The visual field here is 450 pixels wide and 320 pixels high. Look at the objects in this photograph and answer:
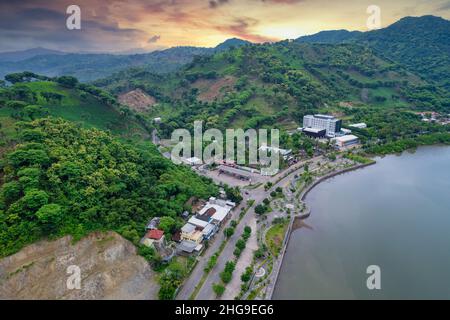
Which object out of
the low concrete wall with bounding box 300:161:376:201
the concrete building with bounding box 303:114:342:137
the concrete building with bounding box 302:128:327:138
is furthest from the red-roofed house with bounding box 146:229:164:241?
the concrete building with bounding box 303:114:342:137

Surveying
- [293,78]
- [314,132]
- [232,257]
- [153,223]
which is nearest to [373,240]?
[232,257]

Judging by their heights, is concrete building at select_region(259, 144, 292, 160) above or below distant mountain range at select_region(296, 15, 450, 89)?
below

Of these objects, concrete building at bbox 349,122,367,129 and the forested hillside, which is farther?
the forested hillside

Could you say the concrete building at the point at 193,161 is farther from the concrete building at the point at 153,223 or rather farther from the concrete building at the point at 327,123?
the concrete building at the point at 327,123

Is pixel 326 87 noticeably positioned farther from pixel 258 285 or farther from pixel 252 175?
pixel 258 285

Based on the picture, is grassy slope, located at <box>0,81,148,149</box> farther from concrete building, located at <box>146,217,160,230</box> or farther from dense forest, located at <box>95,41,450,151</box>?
concrete building, located at <box>146,217,160,230</box>

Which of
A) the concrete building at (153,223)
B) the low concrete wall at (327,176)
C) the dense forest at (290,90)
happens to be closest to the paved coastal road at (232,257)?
the low concrete wall at (327,176)

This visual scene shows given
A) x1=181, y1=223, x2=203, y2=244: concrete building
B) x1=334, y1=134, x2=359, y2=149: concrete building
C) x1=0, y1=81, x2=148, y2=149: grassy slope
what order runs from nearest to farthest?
x1=181, y1=223, x2=203, y2=244: concrete building
x1=0, y1=81, x2=148, y2=149: grassy slope
x1=334, y1=134, x2=359, y2=149: concrete building
